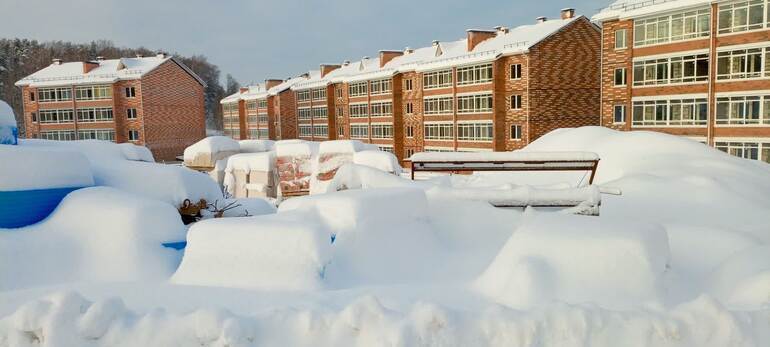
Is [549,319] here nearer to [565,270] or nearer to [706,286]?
[565,270]

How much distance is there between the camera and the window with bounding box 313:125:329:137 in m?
60.2

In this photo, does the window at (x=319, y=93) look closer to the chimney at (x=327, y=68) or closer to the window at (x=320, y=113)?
the window at (x=320, y=113)

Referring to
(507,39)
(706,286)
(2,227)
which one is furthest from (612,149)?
(507,39)

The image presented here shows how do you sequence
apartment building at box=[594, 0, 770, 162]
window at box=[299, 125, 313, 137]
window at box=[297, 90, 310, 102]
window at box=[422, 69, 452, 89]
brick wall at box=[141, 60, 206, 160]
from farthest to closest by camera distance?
1. window at box=[299, 125, 313, 137]
2. window at box=[297, 90, 310, 102]
3. brick wall at box=[141, 60, 206, 160]
4. window at box=[422, 69, 452, 89]
5. apartment building at box=[594, 0, 770, 162]

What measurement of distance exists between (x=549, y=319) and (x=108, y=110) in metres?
55.0

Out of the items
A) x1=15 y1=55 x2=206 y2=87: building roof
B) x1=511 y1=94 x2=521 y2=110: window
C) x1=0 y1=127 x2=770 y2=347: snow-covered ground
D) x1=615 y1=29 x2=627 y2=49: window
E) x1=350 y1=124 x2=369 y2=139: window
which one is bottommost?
x1=0 y1=127 x2=770 y2=347: snow-covered ground

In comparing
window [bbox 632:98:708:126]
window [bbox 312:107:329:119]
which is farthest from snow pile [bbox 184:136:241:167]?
window [bbox 312:107:329:119]

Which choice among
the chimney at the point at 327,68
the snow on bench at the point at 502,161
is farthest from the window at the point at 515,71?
the chimney at the point at 327,68

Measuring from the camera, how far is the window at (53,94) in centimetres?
5203

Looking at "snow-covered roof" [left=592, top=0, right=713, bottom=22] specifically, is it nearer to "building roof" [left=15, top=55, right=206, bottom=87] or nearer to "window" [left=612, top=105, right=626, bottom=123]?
"window" [left=612, top=105, right=626, bottom=123]

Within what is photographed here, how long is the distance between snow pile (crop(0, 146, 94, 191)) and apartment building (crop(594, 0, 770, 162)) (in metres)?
27.1

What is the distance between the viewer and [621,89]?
97.8 feet

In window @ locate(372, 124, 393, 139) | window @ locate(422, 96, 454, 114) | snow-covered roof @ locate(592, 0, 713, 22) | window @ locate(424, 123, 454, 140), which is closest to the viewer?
snow-covered roof @ locate(592, 0, 713, 22)

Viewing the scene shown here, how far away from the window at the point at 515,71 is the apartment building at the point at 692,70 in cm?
633
